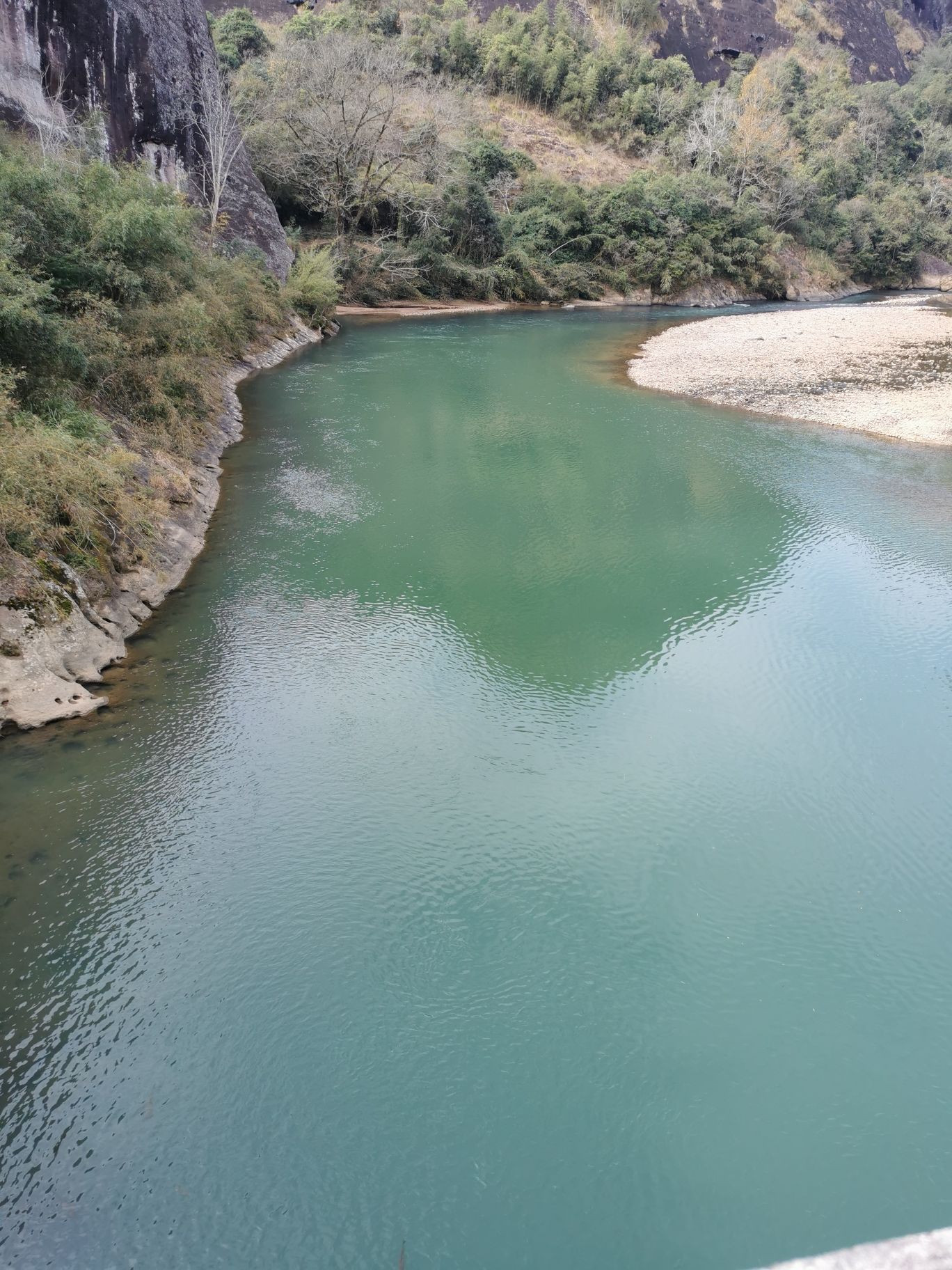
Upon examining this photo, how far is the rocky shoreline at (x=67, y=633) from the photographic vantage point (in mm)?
7340

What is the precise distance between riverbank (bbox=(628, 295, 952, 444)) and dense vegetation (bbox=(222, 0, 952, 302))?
10.5 m

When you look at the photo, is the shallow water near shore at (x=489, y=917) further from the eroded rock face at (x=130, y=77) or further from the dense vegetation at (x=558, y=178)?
the dense vegetation at (x=558, y=178)

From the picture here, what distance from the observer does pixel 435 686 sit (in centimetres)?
861

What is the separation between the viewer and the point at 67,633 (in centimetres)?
792

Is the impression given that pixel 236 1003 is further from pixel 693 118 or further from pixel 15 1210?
pixel 693 118

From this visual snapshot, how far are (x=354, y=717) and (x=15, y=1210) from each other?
4647mm

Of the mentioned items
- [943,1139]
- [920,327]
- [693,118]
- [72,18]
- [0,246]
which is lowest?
[943,1139]

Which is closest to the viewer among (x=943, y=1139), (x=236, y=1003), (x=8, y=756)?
(x=943, y=1139)

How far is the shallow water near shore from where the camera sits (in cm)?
418

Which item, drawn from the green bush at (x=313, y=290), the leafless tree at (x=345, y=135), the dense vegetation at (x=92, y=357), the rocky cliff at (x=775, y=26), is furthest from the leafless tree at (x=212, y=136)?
the rocky cliff at (x=775, y=26)

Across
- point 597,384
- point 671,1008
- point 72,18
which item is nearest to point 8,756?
point 671,1008

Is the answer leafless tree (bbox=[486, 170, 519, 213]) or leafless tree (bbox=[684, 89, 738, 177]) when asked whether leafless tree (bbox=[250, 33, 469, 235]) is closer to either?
leafless tree (bbox=[486, 170, 519, 213])

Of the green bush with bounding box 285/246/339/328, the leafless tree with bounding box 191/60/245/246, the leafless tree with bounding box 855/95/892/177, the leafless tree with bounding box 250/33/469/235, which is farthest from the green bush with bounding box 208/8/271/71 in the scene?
the leafless tree with bounding box 855/95/892/177

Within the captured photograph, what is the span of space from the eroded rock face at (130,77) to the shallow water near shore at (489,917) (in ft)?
43.4
